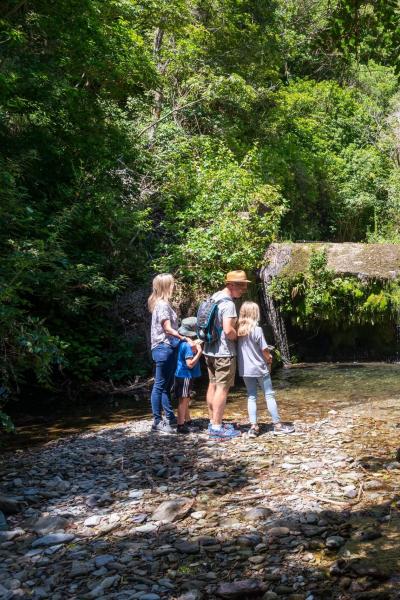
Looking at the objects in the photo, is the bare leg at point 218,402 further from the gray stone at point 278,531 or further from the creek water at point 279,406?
the gray stone at point 278,531

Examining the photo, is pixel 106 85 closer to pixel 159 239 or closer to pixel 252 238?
pixel 159 239

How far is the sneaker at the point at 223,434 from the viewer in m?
7.02

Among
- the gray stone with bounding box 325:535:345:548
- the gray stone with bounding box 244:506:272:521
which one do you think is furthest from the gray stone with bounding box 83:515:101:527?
the gray stone with bounding box 325:535:345:548

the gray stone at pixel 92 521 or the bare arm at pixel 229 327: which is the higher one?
the bare arm at pixel 229 327

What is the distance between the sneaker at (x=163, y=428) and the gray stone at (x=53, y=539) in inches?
122

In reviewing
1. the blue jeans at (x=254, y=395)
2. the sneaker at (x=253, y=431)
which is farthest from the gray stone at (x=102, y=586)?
the blue jeans at (x=254, y=395)

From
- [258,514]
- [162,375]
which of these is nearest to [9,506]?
[258,514]

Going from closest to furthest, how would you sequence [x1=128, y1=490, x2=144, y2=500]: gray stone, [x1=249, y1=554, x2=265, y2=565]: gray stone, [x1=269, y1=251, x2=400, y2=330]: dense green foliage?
[x1=249, y1=554, x2=265, y2=565]: gray stone
[x1=128, y1=490, x2=144, y2=500]: gray stone
[x1=269, y1=251, x2=400, y2=330]: dense green foliage

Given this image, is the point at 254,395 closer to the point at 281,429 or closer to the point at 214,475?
the point at 281,429

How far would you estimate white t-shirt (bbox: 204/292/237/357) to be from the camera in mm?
6988

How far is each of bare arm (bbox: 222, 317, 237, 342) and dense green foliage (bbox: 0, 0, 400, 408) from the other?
6.36 feet

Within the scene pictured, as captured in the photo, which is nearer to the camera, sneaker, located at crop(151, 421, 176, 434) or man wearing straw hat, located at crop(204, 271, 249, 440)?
man wearing straw hat, located at crop(204, 271, 249, 440)

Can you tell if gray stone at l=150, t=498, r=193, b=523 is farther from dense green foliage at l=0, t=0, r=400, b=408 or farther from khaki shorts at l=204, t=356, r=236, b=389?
khaki shorts at l=204, t=356, r=236, b=389

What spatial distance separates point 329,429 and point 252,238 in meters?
6.91
